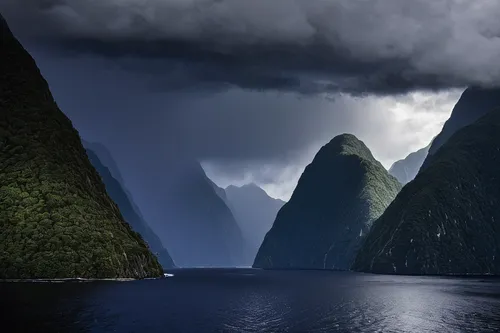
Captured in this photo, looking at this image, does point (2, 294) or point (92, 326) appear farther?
point (2, 294)

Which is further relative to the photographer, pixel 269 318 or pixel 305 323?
pixel 269 318

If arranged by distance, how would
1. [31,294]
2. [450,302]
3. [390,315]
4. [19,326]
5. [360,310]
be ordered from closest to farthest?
[19,326]
[390,315]
[360,310]
[31,294]
[450,302]

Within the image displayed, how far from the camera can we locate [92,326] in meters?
97.9

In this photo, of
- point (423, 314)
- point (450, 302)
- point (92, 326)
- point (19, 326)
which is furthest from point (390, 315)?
point (19, 326)

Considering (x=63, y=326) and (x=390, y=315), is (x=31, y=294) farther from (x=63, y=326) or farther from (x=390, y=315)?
(x=390, y=315)

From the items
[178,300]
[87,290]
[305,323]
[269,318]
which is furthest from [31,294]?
[305,323]

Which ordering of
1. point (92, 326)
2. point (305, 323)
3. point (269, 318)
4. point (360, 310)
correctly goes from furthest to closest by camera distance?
point (360, 310), point (269, 318), point (305, 323), point (92, 326)

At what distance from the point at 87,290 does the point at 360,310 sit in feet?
264

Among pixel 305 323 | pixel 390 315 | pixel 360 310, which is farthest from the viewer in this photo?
pixel 360 310

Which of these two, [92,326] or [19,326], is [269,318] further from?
[19,326]

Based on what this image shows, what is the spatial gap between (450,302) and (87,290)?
103m

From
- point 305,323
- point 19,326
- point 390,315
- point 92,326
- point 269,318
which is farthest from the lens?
point 390,315

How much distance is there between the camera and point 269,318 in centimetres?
11844

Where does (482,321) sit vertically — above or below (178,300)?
below
